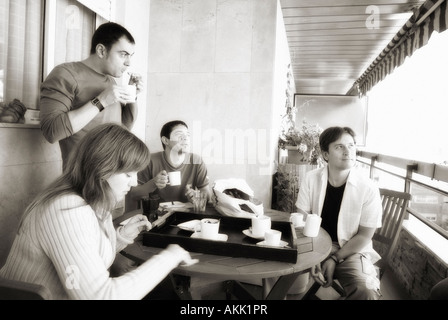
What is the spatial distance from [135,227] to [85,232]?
46 cm

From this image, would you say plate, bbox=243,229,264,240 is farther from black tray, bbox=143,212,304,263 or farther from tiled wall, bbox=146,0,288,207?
tiled wall, bbox=146,0,288,207

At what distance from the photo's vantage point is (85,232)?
86 centimetres

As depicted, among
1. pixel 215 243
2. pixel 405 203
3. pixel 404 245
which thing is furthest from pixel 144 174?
pixel 404 245

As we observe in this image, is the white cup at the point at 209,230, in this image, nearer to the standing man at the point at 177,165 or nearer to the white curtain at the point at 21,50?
the standing man at the point at 177,165

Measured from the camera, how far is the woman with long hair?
2.72 ft

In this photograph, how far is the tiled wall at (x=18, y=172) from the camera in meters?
1.62

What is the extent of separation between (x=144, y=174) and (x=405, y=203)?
1.73 meters

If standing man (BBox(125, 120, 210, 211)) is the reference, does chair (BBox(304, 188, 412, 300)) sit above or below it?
below

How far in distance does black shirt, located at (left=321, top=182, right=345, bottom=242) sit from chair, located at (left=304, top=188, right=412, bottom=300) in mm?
261

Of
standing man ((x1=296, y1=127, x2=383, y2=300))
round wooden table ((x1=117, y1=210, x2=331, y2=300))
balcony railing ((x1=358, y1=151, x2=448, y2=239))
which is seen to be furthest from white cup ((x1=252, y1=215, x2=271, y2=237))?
balcony railing ((x1=358, y1=151, x2=448, y2=239))

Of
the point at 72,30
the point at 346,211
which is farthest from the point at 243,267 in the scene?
the point at 72,30

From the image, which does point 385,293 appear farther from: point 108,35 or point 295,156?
point 108,35

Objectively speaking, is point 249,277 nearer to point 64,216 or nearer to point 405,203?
point 64,216

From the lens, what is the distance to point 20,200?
1.74m
